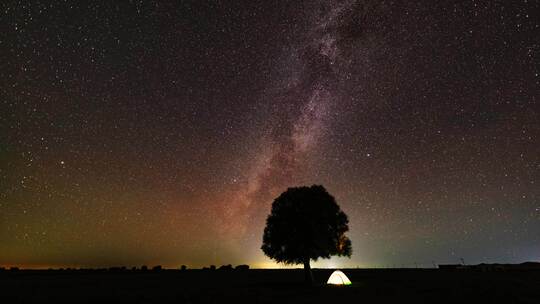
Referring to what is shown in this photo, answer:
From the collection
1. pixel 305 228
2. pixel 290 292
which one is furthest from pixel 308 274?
pixel 290 292

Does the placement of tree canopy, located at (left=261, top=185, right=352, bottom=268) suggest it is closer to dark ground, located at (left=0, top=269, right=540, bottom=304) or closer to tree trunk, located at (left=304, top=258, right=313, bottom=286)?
tree trunk, located at (left=304, top=258, right=313, bottom=286)

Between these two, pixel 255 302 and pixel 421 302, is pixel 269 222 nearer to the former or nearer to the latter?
pixel 255 302

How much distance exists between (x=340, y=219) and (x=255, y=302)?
2394 cm

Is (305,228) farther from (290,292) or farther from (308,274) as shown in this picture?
(290,292)

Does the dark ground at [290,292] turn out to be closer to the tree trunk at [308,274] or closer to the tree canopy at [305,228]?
the tree trunk at [308,274]

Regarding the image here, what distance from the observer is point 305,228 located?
150 ft

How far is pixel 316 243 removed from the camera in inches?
1759

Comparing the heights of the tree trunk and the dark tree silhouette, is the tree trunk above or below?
below

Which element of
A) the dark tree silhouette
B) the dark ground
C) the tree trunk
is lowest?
the dark ground

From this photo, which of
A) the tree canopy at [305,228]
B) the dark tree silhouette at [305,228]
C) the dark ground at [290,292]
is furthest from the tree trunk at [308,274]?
the dark ground at [290,292]

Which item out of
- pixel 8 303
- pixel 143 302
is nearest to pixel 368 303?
pixel 143 302

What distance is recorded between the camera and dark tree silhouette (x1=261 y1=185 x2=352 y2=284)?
4519 cm

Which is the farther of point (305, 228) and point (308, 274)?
point (305, 228)

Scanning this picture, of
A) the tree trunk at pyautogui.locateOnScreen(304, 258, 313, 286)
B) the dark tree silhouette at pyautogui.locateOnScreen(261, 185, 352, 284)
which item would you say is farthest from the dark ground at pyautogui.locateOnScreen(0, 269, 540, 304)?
the dark tree silhouette at pyautogui.locateOnScreen(261, 185, 352, 284)
